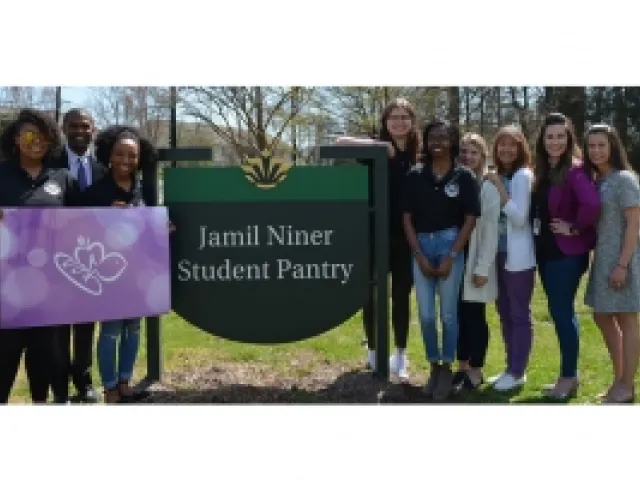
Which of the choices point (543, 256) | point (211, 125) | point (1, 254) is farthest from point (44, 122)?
point (211, 125)

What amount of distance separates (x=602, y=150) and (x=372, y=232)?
1.47 metres

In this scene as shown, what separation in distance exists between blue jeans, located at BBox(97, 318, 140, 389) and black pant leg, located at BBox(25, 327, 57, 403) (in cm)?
31

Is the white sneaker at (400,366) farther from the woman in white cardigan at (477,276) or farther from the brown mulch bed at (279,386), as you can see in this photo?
the woman in white cardigan at (477,276)

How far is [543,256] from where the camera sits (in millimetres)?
4215

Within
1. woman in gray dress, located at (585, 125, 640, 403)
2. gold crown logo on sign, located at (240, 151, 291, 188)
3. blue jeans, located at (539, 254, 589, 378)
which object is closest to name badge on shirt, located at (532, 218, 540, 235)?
blue jeans, located at (539, 254, 589, 378)

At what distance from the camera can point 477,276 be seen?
13.9ft

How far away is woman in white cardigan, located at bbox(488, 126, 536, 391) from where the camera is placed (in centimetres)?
421

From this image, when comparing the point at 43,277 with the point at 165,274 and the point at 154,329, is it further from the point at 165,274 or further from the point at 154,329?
the point at 154,329

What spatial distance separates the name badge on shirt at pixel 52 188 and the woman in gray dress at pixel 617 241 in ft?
10.0

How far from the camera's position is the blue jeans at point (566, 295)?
412cm

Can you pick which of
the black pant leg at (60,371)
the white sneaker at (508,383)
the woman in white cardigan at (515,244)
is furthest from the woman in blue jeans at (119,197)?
the white sneaker at (508,383)

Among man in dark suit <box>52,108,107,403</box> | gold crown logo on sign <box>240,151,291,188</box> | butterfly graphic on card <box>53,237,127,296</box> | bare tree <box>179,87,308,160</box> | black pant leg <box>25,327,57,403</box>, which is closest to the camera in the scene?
black pant leg <box>25,327,57,403</box>

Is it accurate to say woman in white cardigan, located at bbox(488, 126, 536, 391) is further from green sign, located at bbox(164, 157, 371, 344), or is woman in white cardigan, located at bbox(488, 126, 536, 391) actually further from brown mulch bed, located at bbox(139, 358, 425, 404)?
green sign, located at bbox(164, 157, 371, 344)

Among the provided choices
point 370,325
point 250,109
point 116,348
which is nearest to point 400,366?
point 370,325
